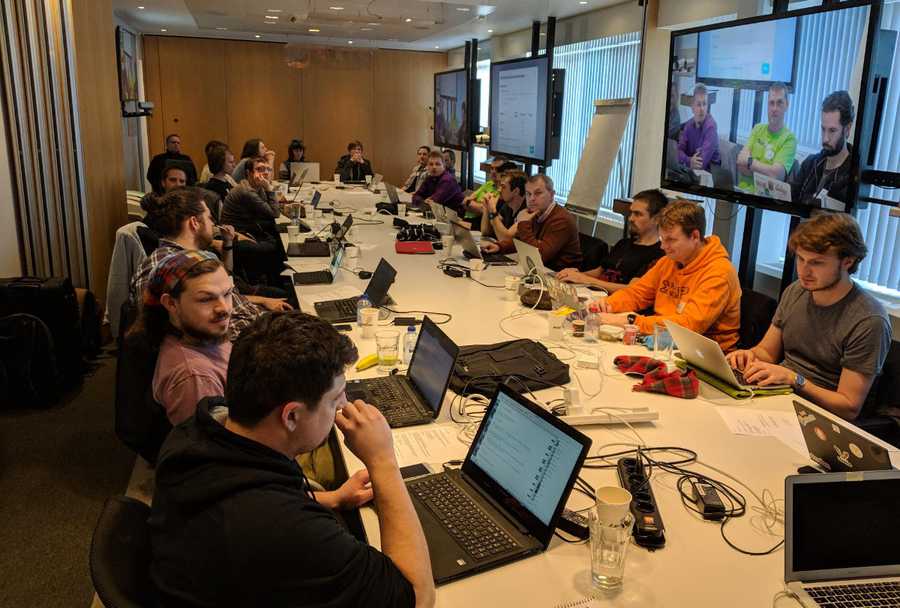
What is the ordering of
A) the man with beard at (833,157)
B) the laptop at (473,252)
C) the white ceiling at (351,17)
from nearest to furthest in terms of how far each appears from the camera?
1. the man with beard at (833,157)
2. the laptop at (473,252)
3. the white ceiling at (351,17)

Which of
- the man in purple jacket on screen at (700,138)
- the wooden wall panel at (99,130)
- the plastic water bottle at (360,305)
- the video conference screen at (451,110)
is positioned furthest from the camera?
the video conference screen at (451,110)

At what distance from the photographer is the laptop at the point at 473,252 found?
444 cm

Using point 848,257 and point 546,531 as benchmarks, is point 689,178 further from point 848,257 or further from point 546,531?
point 546,531

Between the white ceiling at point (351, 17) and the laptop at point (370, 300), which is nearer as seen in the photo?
the laptop at point (370, 300)

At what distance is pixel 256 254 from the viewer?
5.48 m

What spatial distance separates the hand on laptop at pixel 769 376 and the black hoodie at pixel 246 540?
1.62 meters

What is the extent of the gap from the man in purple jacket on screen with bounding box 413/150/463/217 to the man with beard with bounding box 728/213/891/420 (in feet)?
17.1

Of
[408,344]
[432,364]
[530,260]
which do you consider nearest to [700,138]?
[530,260]

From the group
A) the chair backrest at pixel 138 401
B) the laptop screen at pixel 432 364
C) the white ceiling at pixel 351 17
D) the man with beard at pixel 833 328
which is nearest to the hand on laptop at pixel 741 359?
the man with beard at pixel 833 328

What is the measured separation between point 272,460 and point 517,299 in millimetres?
2450

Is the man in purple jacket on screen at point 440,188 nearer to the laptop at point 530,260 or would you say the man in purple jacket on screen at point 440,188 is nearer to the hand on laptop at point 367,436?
the laptop at point 530,260

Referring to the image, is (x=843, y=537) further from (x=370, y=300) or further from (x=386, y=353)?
(x=370, y=300)

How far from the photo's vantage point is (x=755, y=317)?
10.2 ft

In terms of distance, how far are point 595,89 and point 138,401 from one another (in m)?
6.29
